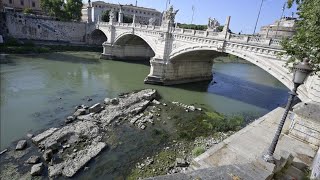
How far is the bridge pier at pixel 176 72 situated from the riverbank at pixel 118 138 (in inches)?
208

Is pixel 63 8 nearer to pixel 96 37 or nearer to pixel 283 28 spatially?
pixel 96 37

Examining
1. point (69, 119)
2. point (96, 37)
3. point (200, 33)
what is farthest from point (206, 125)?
point (96, 37)

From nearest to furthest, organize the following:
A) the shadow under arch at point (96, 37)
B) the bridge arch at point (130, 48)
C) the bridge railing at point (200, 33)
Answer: the bridge railing at point (200, 33) < the bridge arch at point (130, 48) < the shadow under arch at point (96, 37)

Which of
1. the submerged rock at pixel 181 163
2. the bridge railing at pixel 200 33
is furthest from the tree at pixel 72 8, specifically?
the submerged rock at pixel 181 163

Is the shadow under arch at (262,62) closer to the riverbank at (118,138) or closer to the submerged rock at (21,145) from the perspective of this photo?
the riverbank at (118,138)

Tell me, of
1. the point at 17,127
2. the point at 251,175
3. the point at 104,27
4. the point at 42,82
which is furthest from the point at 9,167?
the point at 104,27

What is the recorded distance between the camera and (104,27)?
35.7 metres

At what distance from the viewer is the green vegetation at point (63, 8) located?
128 ft

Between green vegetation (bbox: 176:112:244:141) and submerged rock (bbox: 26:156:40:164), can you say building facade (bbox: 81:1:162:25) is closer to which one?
green vegetation (bbox: 176:112:244:141)

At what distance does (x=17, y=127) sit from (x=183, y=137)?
827cm

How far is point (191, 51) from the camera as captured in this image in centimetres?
1955

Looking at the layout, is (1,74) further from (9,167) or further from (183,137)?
(183,137)

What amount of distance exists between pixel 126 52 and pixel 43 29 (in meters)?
14.9

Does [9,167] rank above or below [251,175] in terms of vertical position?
below
